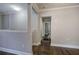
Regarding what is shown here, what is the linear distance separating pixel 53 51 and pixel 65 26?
2.04ft

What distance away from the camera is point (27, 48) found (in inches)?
83.4

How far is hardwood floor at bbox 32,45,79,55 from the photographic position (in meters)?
2.06

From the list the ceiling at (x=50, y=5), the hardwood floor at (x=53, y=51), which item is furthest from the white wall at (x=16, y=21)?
the hardwood floor at (x=53, y=51)

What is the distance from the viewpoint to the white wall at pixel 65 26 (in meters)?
2.13

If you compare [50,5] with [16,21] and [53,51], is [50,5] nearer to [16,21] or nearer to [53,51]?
[16,21]

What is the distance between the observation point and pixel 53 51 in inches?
83.1

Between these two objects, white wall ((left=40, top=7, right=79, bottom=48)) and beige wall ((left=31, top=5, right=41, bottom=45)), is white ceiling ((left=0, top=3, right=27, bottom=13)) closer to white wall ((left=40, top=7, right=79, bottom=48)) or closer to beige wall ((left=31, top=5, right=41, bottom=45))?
beige wall ((left=31, top=5, right=41, bottom=45))

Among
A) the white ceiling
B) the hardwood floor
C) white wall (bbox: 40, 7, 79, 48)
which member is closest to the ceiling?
white wall (bbox: 40, 7, 79, 48)

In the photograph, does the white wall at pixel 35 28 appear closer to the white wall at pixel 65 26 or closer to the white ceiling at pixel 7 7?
the white wall at pixel 65 26

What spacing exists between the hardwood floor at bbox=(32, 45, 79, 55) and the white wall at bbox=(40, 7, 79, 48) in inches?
4.3

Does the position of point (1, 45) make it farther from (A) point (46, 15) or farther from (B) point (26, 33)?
(A) point (46, 15)

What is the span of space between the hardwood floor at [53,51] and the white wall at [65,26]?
0.35ft

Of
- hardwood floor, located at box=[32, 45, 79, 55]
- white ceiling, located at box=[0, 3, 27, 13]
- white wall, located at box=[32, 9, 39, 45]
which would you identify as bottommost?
hardwood floor, located at box=[32, 45, 79, 55]

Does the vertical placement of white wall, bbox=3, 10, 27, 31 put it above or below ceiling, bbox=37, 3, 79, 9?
below
